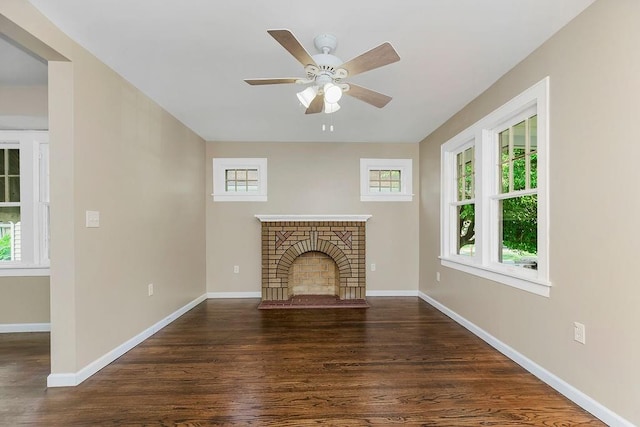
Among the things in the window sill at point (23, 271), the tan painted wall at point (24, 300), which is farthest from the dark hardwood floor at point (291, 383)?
the window sill at point (23, 271)

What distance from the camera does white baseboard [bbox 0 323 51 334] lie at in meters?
3.14

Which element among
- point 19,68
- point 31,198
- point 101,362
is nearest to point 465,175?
point 101,362

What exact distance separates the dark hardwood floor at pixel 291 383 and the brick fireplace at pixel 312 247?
1.20 metres

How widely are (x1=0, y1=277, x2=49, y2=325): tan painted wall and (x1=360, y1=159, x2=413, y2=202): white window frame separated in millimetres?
4067

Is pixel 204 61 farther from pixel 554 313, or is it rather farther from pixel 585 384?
pixel 585 384

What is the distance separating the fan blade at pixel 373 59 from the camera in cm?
164

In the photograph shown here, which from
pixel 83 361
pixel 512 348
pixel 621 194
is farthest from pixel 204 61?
pixel 512 348

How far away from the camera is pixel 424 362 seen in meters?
2.50

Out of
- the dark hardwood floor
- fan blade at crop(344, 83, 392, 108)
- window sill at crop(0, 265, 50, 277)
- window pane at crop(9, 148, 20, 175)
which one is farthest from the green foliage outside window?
fan blade at crop(344, 83, 392, 108)

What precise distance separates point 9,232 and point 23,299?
2.35ft

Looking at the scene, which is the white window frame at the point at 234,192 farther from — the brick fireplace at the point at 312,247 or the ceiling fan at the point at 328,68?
the ceiling fan at the point at 328,68

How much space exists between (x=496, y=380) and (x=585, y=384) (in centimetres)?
52

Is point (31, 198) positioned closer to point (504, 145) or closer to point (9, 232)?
point (9, 232)

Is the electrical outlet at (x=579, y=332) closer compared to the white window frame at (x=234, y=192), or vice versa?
the electrical outlet at (x=579, y=332)
